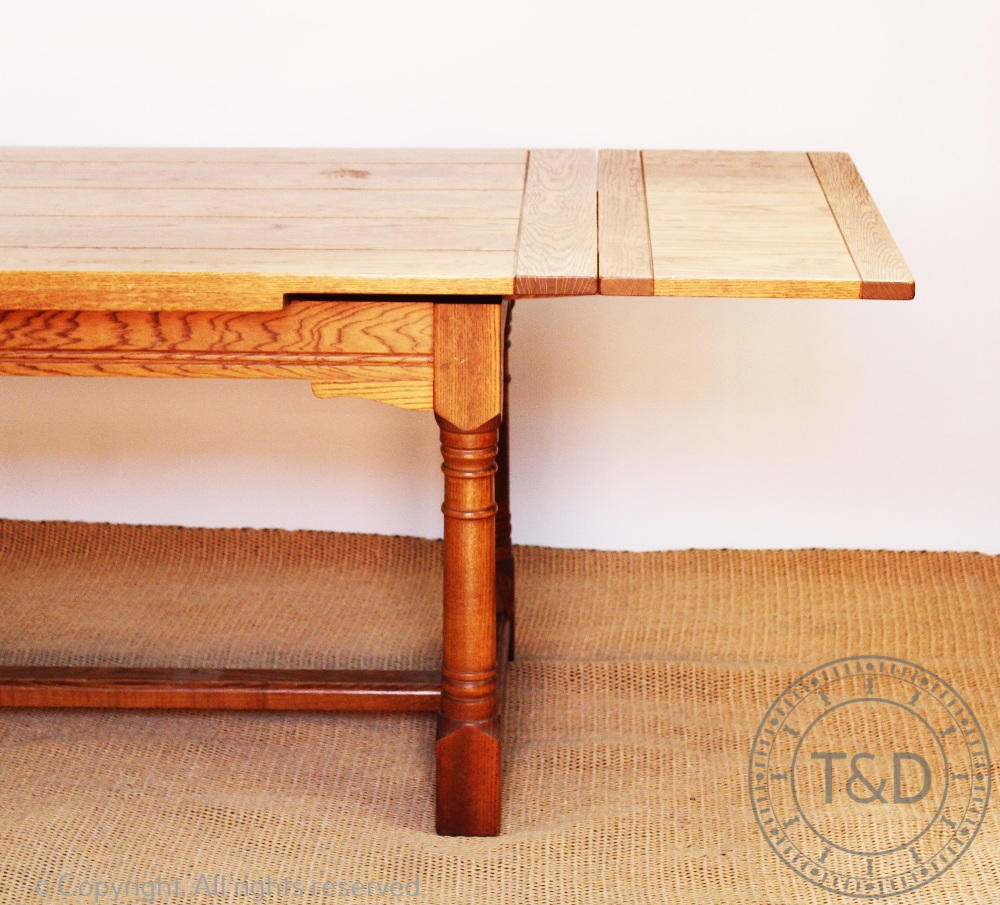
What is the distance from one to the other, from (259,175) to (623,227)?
644mm

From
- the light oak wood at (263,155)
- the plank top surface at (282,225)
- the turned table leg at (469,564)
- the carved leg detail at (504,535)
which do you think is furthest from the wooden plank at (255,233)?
the carved leg detail at (504,535)

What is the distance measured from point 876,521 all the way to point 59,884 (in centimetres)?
184

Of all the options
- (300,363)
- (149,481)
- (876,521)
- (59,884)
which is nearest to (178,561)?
(149,481)

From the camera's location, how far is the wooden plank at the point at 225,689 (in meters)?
2.12

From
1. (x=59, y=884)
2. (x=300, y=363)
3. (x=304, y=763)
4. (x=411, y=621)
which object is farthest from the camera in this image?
(x=411, y=621)

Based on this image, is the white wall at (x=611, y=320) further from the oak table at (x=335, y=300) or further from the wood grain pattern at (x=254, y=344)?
the wood grain pattern at (x=254, y=344)

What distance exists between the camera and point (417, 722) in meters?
2.29

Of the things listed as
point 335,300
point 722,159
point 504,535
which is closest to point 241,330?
point 335,300

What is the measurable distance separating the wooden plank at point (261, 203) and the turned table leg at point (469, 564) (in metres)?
0.26

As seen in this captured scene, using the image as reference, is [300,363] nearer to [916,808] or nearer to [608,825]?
[608,825]

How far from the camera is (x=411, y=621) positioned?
2633 mm

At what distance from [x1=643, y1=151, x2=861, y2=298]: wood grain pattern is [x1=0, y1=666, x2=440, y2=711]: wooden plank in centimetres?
83

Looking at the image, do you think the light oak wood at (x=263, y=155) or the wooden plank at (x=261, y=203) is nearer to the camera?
the wooden plank at (x=261, y=203)

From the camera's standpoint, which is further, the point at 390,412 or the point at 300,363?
the point at 390,412
